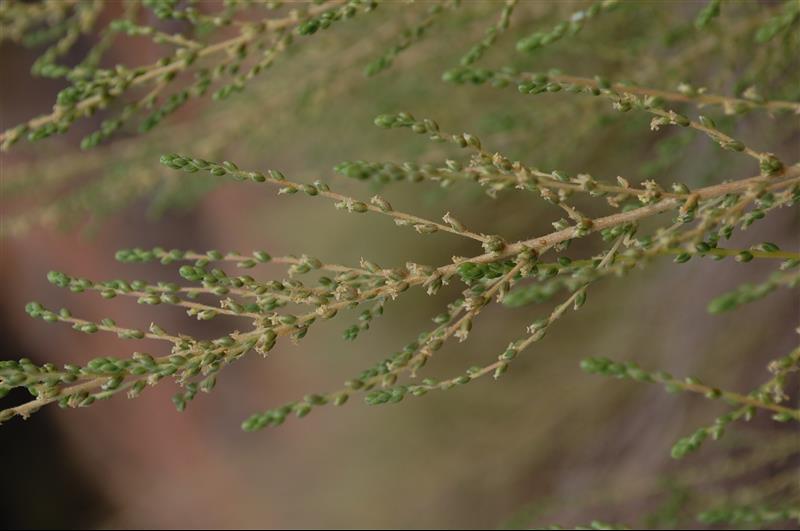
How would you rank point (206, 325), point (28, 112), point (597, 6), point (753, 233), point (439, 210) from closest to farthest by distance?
1. point (597, 6)
2. point (753, 233)
3. point (439, 210)
4. point (28, 112)
5. point (206, 325)

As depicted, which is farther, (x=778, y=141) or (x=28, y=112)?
(x=28, y=112)

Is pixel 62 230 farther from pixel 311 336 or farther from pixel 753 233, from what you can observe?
pixel 311 336

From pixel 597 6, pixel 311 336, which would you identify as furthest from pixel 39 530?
pixel 597 6

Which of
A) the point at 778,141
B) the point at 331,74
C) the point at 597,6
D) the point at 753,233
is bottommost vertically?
the point at 753,233

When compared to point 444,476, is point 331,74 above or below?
above

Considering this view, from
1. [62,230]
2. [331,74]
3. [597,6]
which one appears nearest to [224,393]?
[62,230]

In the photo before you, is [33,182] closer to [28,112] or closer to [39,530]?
[28,112]

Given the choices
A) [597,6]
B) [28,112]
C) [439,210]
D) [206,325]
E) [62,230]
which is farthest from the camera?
[206,325]
